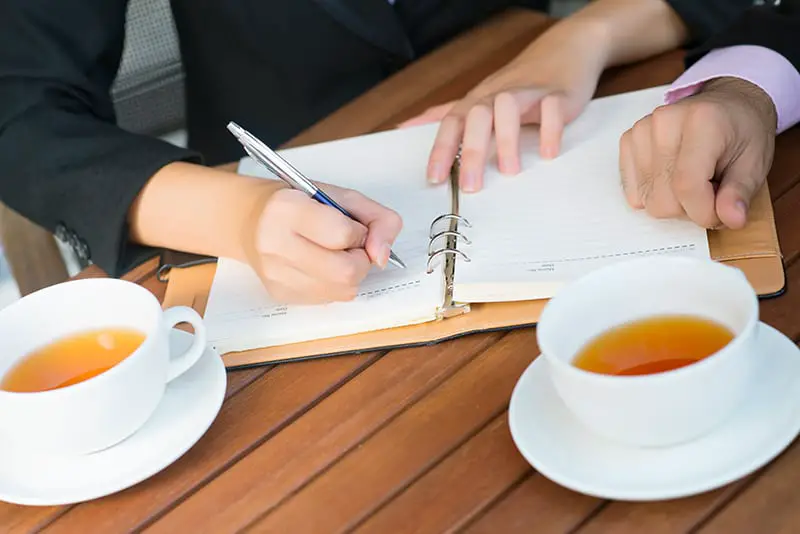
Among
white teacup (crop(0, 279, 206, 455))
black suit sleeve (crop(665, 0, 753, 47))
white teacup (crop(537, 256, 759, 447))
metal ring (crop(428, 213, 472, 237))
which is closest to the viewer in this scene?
white teacup (crop(537, 256, 759, 447))

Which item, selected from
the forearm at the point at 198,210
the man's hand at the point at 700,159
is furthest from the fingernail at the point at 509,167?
the forearm at the point at 198,210

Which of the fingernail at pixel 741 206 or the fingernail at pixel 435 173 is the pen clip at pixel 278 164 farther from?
the fingernail at pixel 741 206

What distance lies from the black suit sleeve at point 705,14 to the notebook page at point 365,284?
312 millimetres

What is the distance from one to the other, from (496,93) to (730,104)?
252 millimetres

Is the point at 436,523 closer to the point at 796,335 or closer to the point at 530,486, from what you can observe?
the point at 530,486

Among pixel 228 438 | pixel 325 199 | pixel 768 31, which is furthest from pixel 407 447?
pixel 768 31

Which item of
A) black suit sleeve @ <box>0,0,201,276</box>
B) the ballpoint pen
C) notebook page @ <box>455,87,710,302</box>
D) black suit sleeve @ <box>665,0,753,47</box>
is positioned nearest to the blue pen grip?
the ballpoint pen

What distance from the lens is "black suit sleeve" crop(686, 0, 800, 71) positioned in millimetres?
944

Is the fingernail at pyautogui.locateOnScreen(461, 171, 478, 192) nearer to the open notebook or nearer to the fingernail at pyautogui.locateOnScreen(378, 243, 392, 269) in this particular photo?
the open notebook

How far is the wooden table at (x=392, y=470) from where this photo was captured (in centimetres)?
57

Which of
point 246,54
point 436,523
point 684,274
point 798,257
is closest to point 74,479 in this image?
point 436,523

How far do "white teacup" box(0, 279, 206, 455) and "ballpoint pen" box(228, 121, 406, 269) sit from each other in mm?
140

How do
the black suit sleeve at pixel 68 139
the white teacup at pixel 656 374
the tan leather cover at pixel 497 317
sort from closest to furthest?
the white teacup at pixel 656 374
the tan leather cover at pixel 497 317
the black suit sleeve at pixel 68 139

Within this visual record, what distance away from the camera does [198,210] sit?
2.99ft
